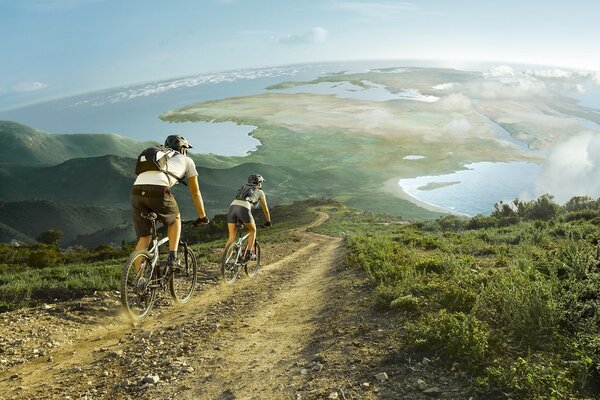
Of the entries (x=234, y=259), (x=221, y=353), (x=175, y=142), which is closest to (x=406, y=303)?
(x=221, y=353)

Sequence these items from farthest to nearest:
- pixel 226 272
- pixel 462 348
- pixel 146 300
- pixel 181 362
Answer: pixel 226 272 → pixel 146 300 → pixel 181 362 → pixel 462 348

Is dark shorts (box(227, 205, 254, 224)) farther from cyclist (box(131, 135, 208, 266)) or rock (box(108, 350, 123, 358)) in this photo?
rock (box(108, 350, 123, 358))

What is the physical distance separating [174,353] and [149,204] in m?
2.83

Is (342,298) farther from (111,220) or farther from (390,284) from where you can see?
(111,220)

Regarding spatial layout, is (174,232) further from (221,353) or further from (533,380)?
(533,380)

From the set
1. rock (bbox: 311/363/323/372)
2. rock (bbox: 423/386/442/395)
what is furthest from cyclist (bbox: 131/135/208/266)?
rock (bbox: 423/386/442/395)

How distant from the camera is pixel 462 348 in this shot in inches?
191

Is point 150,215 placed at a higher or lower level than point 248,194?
higher

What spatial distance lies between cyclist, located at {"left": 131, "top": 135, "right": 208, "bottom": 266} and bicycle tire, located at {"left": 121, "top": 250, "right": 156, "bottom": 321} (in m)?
0.27

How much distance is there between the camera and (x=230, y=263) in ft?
41.8

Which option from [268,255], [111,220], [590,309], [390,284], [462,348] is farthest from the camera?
[111,220]

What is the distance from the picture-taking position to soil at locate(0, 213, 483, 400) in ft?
15.5

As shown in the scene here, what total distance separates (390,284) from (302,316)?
6.69ft

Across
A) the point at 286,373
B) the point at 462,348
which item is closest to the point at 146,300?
the point at 286,373
